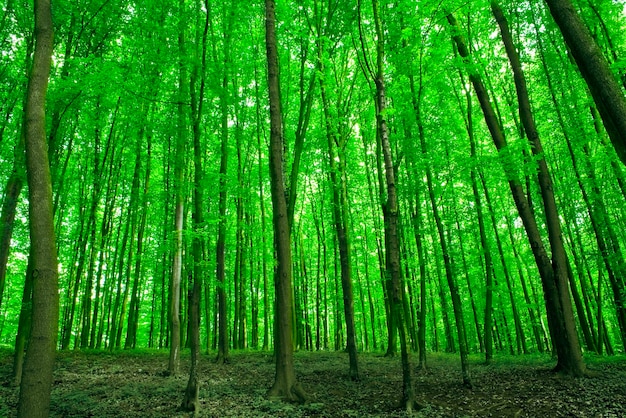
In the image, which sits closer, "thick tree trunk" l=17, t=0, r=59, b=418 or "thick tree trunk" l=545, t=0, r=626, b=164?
"thick tree trunk" l=545, t=0, r=626, b=164

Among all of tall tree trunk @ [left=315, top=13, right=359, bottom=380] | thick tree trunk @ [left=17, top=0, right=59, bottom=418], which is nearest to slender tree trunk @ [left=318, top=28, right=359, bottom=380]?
tall tree trunk @ [left=315, top=13, right=359, bottom=380]

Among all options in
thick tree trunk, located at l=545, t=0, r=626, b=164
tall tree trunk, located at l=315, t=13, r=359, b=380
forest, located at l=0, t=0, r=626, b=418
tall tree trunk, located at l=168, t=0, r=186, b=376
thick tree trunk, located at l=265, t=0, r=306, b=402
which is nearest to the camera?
thick tree trunk, located at l=545, t=0, r=626, b=164

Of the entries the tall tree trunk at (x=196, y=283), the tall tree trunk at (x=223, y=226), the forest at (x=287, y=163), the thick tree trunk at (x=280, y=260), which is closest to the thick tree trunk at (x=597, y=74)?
the forest at (x=287, y=163)

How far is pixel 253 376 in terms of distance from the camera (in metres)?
10.3

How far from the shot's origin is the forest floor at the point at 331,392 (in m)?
6.56

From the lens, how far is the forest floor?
656 cm

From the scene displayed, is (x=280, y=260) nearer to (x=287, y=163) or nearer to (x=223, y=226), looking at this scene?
(x=223, y=226)

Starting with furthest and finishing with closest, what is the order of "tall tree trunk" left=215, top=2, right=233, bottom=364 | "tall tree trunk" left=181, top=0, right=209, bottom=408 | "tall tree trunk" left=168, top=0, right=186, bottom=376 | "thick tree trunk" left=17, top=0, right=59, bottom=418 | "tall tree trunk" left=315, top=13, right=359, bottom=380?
1. "tall tree trunk" left=215, top=2, right=233, bottom=364
2. "tall tree trunk" left=315, top=13, right=359, bottom=380
3. "tall tree trunk" left=168, top=0, right=186, bottom=376
4. "tall tree trunk" left=181, top=0, right=209, bottom=408
5. "thick tree trunk" left=17, top=0, right=59, bottom=418

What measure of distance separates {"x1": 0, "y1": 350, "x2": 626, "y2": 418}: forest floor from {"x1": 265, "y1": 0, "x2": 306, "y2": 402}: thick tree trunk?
1.51ft

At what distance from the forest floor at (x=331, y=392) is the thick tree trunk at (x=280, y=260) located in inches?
18.2

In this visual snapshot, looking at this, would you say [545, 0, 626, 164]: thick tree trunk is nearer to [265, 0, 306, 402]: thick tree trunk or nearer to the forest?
the forest

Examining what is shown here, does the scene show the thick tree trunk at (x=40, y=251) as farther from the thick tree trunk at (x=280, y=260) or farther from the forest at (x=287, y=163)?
the thick tree trunk at (x=280, y=260)

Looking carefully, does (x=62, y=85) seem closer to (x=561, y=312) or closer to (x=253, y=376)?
(x=253, y=376)

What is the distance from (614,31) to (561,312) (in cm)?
849
